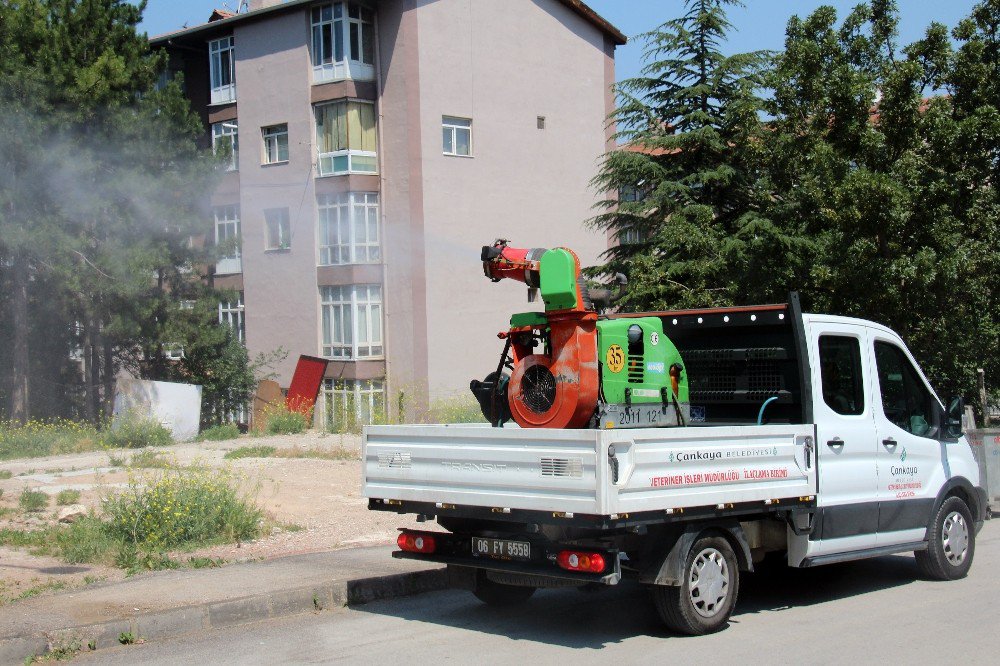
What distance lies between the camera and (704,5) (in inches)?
979

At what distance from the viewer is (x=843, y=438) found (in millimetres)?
8312

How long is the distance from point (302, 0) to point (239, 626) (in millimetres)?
26294

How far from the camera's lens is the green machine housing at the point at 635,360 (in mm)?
7844

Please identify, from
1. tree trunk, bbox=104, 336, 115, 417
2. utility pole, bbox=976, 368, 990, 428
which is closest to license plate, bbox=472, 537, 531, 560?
utility pole, bbox=976, 368, 990, 428

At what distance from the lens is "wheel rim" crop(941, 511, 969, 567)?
9.30 meters

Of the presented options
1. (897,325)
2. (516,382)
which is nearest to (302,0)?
(897,325)

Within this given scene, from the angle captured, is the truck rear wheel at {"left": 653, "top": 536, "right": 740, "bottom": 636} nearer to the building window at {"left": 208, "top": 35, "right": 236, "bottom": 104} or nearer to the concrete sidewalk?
the concrete sidewalk

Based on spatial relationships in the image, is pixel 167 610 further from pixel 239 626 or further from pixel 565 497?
pixel 565 497

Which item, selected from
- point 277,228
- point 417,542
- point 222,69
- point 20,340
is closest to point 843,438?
point 417,542

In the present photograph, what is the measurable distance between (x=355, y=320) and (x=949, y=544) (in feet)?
76.4

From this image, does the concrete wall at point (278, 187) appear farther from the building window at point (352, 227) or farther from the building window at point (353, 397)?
the building window at point (353, 397)

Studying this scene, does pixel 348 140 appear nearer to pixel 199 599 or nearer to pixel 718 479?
pixel 199 599

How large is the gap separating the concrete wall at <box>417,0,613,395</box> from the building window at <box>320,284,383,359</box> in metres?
1.78

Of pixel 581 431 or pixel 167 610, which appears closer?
pixel 581 431
